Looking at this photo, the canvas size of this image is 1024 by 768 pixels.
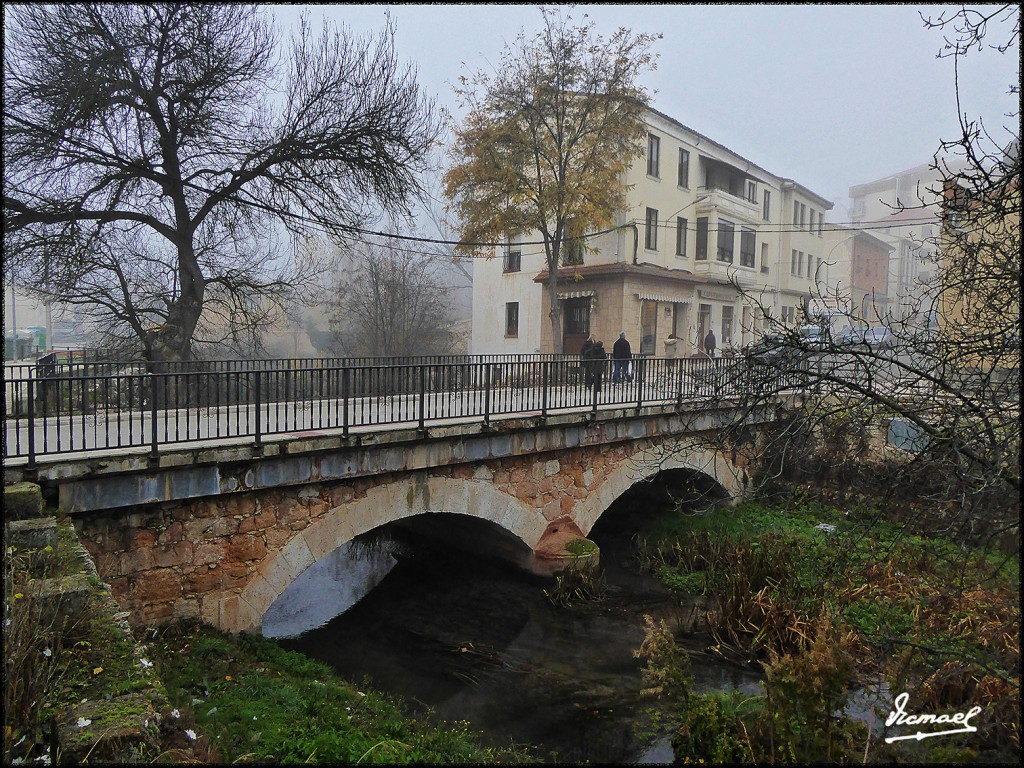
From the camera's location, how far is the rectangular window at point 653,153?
2598cm

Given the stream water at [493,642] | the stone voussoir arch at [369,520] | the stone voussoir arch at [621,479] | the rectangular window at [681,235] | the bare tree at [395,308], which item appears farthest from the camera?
the bare tree at [395,308]

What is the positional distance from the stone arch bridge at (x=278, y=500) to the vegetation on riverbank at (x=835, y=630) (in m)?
1.97

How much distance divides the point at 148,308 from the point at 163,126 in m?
3.47

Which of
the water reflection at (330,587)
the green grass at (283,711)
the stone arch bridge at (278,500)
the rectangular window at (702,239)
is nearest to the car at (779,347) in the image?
the stone arch bridge at (278,500)

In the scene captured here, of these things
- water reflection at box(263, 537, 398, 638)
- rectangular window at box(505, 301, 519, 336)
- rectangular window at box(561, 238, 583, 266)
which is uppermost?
rectangular window at box(561, 238, 583, 266)

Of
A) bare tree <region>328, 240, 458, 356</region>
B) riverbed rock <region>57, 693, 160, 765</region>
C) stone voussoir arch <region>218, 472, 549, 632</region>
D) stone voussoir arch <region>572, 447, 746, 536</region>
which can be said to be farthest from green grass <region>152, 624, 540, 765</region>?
bare tree <region>328, 240, 458, 356</region>

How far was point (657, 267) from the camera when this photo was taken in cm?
2567

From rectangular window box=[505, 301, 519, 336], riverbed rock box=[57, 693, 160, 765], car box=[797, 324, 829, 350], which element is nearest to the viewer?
riverbed rock box=[57, 693, 160, 765]

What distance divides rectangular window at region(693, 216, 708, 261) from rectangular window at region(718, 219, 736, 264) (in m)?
0.76

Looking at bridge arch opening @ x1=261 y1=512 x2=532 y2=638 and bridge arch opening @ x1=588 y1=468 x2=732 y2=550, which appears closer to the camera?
bridge arch opening @ x1=261 y1=512 x2=532 y2=638

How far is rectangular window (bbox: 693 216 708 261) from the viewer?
28.8m

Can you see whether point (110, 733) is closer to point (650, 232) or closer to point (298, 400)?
point (298, 400)

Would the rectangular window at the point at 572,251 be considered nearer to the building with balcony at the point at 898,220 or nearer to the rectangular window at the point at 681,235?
the rectangular window at the point at 681,235
